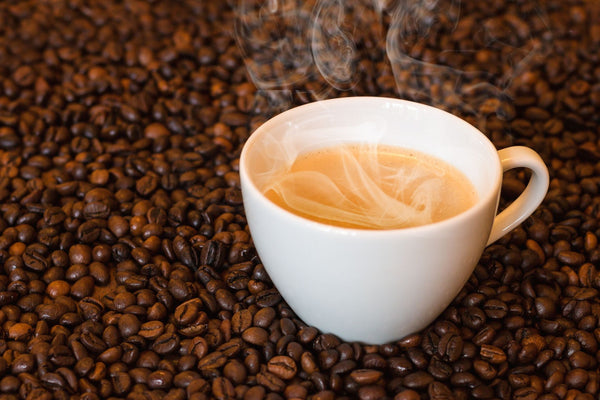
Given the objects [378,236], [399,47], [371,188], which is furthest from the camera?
[399,47]

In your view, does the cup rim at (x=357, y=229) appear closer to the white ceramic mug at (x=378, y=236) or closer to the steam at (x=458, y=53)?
the white ceramic mug at (x=378, y=236)

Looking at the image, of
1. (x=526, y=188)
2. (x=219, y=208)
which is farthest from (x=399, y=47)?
(x=526, y=188)

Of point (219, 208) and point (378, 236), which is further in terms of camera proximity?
point (219, 208)

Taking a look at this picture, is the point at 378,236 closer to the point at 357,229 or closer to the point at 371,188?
the point at 357,229

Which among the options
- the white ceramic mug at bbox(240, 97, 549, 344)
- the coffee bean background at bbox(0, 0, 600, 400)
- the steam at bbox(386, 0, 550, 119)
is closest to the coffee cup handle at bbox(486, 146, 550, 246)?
the white ceramic mug at bbox(240, 97, 549, 344)

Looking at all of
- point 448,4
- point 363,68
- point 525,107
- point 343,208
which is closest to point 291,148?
point 343,208

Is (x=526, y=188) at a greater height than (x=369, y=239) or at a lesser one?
lesser
